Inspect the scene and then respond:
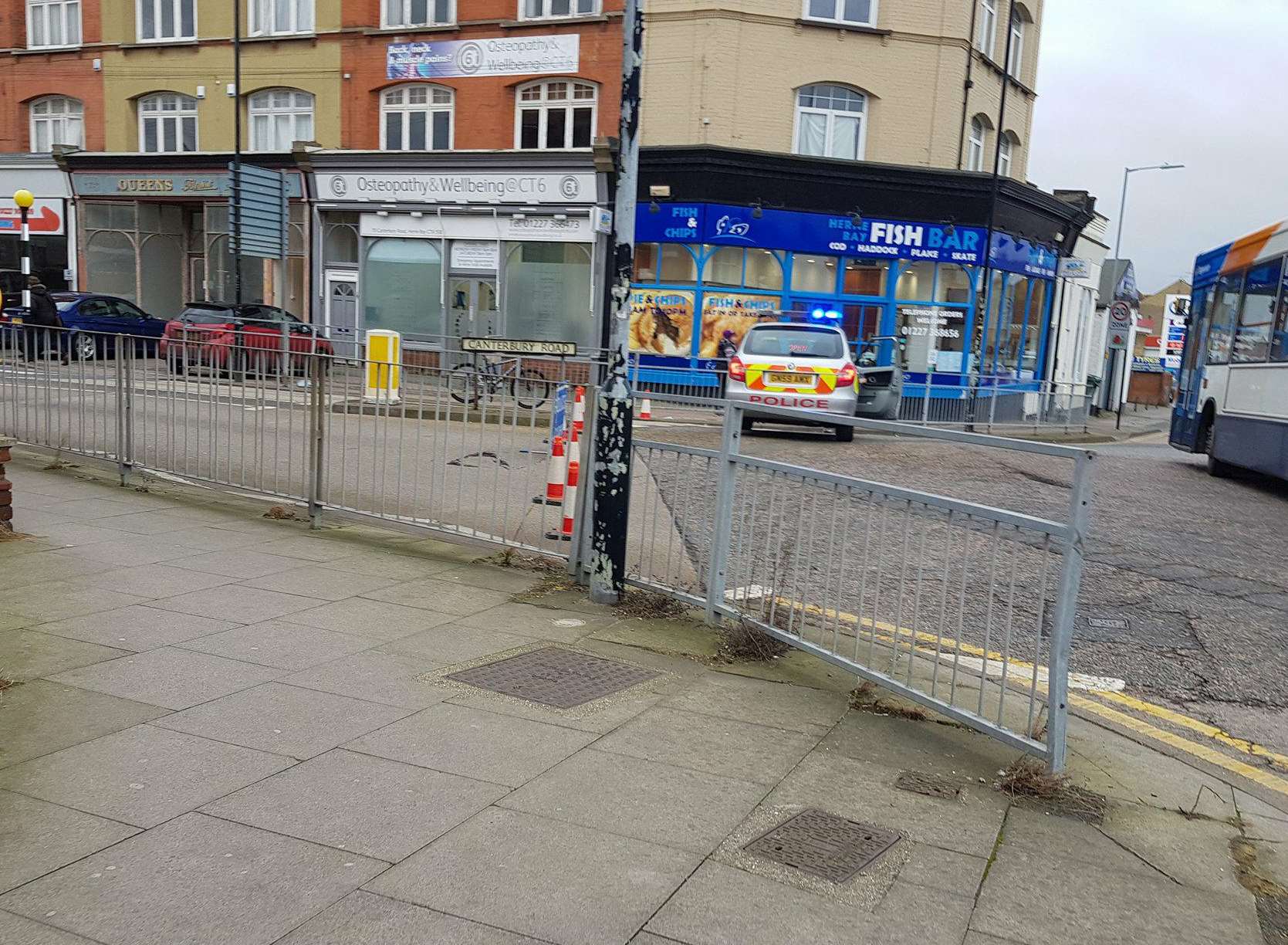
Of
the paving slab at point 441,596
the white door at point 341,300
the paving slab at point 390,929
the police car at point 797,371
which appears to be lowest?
the paving slab at point 441,596

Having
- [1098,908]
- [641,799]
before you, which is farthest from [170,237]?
[1098,908]

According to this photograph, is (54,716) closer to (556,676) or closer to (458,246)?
(556,676)

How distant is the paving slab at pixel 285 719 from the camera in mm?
4320

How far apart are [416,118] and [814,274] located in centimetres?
1070

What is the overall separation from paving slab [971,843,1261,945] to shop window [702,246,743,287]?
22520mm

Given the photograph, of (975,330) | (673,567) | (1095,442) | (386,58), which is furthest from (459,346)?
(673,567)

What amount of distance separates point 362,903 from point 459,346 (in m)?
23.6

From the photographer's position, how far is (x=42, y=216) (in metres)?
31.7

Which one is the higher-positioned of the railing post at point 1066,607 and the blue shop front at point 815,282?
the blue shop front at point 815,282

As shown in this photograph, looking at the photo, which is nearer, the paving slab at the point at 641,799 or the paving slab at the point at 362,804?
the paving slab at the point at 362,804

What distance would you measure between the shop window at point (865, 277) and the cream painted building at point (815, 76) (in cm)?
239

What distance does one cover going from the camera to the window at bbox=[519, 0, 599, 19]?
2567cm

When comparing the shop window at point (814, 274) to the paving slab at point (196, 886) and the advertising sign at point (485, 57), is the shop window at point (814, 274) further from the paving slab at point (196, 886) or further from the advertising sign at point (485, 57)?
the paving slab at point (196, 886)

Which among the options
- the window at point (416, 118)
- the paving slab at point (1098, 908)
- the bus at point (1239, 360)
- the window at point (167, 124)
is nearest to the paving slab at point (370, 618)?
the paving slab at point (1098, 908)
